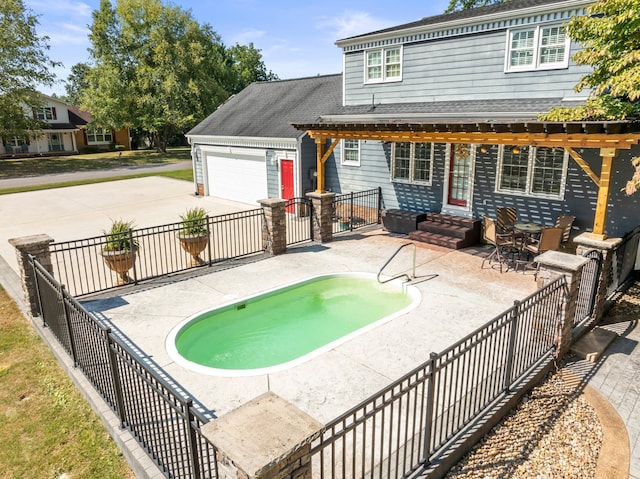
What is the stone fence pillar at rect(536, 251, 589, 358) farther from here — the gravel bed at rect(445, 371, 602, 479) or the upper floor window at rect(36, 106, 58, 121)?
the upper floor window at rect(36, 106, 58, 121)

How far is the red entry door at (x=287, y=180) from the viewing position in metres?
18.1

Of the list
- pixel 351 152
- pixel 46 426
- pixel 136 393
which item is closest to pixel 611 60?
pixel 351 152

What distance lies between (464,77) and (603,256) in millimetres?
7819

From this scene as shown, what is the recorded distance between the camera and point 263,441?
120 inches

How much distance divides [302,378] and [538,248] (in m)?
7.26

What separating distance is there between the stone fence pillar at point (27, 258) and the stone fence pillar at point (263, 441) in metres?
6.90

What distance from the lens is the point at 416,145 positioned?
14.9 meters

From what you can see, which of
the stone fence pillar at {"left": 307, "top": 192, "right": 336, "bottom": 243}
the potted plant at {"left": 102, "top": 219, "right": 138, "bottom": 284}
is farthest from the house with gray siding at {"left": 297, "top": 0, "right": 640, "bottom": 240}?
the potted plant at {"left": 102, "top": 219, "right": 138, "bottom": 284}

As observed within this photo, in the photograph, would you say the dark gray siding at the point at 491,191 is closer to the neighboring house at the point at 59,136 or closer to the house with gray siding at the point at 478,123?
the house with gray siding at the point at 478,123

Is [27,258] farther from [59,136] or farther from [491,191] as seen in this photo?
[59,136]

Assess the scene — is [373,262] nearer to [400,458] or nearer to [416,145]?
[416,145]

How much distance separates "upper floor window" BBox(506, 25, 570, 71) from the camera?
11.7 m

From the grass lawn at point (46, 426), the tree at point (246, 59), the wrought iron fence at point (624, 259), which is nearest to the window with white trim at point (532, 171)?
the wrought iron fence at point (624, 259)

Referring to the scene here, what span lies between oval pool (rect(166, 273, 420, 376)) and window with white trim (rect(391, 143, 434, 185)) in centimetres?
570
